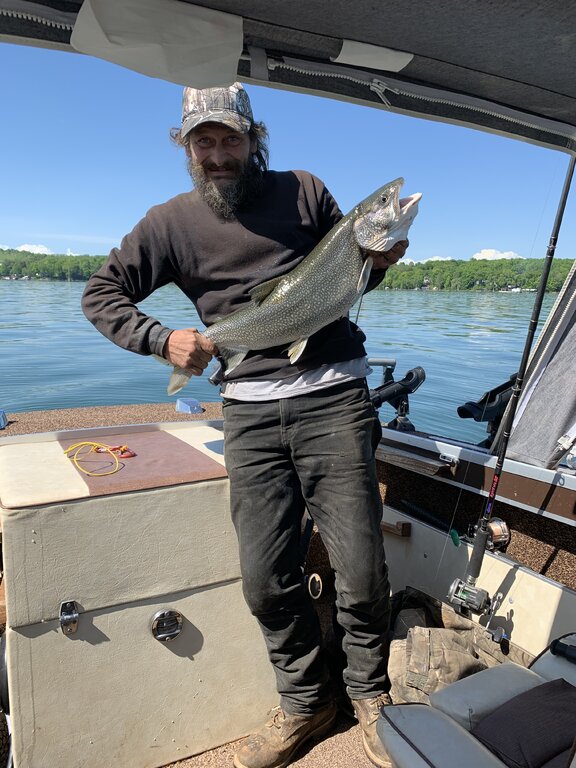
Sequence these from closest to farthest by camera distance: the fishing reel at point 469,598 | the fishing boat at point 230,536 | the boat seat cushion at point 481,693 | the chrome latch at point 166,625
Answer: the boat seat cushion at point 481,693, the fishing boat at point 230,536, the chrome latch at point 166,625, the fishing reel at point 469,598

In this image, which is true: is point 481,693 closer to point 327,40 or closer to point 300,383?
point 300,383

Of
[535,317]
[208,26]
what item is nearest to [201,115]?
[208,26]

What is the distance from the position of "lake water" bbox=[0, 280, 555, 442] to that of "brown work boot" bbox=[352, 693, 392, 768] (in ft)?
7.68

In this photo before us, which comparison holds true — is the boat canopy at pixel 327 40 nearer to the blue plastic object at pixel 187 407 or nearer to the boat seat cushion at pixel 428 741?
the boat seat cushion at pixel 428 741

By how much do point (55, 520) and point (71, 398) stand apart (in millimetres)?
8288

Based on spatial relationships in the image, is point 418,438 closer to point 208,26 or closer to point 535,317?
point 535,317

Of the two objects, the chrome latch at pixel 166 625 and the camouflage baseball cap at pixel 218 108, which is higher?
the camouflage baseball cap at pixel 218 108

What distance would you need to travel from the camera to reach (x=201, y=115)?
2.38 m

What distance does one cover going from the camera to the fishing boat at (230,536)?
1.96 meters

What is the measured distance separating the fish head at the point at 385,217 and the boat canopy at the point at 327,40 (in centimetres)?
58

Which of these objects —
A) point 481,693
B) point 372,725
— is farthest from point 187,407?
point 481,693

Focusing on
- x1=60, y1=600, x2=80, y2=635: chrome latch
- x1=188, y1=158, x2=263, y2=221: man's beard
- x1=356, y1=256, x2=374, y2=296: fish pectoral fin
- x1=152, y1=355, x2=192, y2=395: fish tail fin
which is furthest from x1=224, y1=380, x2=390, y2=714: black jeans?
x1=188, y1=158, x2=263, y2=221: man's beard

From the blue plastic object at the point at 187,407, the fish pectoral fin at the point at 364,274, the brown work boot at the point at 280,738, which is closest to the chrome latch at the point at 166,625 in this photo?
the brown work boot at the point at 280,738

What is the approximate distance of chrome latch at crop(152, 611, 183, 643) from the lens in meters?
2.26
